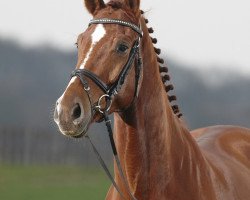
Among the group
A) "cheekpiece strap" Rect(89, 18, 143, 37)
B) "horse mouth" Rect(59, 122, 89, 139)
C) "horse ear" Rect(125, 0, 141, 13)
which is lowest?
"horse mouth" Rect(59, 122, 89, 139)

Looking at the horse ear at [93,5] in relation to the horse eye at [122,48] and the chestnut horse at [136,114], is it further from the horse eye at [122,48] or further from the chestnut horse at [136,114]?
the horse eye at [122,48]

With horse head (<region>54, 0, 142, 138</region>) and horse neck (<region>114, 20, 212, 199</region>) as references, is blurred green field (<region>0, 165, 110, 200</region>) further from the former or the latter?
horse head (<region>54, 0, 142, 138</region>)

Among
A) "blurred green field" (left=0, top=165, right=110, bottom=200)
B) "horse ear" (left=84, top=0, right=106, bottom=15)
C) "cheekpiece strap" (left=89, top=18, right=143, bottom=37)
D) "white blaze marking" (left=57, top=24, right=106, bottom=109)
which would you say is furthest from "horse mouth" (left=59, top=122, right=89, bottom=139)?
"blurred green field" (left=0, top=165, right=110, bottom=200)

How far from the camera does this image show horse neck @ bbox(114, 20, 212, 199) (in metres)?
5.54

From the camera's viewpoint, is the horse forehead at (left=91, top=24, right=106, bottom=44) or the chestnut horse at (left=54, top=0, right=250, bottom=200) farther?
the horse forehead at (left=91, top=24, right=106, bottom=44)

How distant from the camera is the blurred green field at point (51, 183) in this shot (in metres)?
19.3

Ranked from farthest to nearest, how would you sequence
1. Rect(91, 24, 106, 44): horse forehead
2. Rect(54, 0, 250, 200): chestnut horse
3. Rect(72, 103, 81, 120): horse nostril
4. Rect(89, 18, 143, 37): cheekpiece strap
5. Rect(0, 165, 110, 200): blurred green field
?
Rect(0, 165, 110, 200): blurred green field, Rect(89, 18, 143, 37): cheekpiece strap, Rect(91, 24, 106, 44): horse forehead, Rect(54, 0, 250, 200): chestnut horse, Rect(72, 103, 81, 120): horse nostril

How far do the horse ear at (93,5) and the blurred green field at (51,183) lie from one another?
12687 mm

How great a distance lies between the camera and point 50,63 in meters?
63.3

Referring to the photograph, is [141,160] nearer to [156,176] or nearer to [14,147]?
[156,176]

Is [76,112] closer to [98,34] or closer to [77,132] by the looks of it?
[77,132]

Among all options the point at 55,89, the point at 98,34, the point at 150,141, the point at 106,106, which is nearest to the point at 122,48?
the point at 98,34

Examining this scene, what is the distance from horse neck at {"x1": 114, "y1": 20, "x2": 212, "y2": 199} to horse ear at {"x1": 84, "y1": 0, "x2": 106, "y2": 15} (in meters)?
0.35

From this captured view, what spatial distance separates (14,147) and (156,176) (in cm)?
2747
